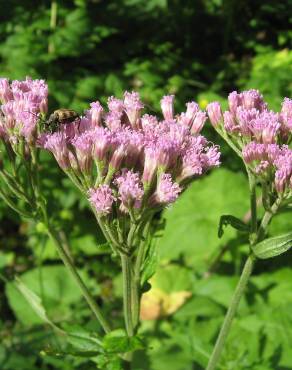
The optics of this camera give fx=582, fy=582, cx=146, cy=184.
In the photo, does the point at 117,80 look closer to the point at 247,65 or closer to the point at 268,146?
the point at 247,65

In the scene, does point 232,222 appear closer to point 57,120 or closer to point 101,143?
point 101,143

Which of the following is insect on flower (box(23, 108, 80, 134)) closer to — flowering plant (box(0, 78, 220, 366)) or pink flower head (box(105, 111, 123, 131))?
flowering plant (box(0, 78, 220, 366))

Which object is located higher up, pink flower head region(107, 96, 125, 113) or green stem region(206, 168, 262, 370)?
pink flower head region(107, 96, 125, 113)

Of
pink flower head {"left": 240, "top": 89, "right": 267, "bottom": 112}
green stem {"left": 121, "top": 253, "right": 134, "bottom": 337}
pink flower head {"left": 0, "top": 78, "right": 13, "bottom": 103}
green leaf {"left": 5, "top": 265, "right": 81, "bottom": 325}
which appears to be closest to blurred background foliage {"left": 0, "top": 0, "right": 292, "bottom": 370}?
green leaf {"left": 5, "top": 265, "right": 81, "bottom": 325}

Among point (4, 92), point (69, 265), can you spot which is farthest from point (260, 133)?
point (4, 92)

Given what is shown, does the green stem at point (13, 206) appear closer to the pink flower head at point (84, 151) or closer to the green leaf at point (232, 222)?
the pink flower head at point (84, 151)
